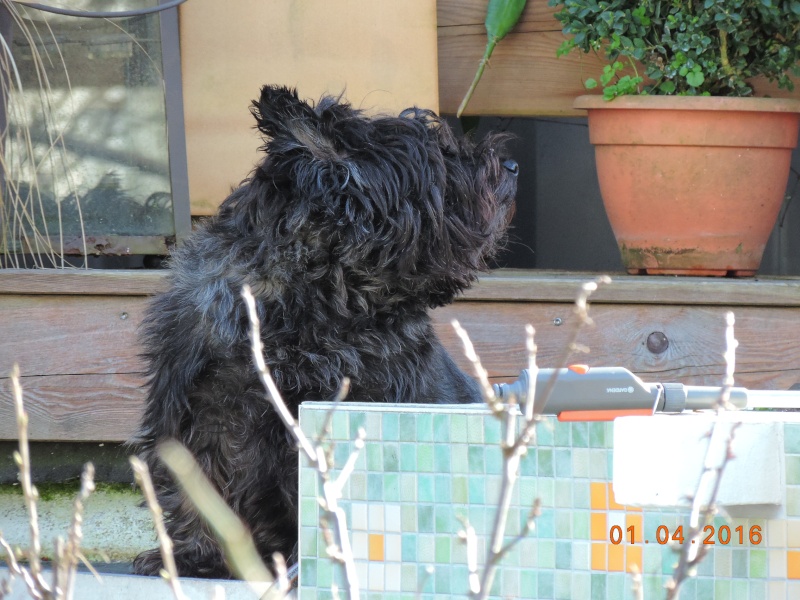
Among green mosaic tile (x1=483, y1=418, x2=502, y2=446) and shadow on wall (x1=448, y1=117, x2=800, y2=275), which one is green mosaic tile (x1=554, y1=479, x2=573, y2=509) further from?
shadow on wall (x1=448, y1=117, x2=800, y2=275)

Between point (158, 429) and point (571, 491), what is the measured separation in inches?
46.8

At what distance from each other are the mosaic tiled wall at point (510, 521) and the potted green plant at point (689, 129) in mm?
Result: 2201

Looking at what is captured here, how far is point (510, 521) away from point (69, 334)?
2236mm

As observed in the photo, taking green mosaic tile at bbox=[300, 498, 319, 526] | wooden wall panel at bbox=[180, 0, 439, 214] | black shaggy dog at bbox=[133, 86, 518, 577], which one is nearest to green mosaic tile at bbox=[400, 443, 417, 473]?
green mosaic tile at bbox=[300, 498, 319, 526]

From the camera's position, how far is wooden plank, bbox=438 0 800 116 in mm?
3674

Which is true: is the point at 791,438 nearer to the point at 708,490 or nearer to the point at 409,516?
the point at 708,490

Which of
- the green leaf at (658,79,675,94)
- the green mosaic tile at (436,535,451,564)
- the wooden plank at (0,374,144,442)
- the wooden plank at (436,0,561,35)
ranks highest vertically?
the wooden plank at (436,0,561,35)

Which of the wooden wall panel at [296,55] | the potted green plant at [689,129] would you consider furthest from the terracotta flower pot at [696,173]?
the wooden wall panel at [296,55]

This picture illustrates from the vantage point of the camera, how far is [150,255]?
3.76 metres

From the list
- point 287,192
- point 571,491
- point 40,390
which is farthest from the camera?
point 40,390

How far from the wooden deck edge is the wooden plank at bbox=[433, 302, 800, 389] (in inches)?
1.5

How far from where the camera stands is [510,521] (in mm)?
1334

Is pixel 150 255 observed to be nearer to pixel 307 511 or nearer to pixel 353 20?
pixel 353 20

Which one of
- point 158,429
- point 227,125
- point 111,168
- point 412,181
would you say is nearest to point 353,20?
point 227,125
